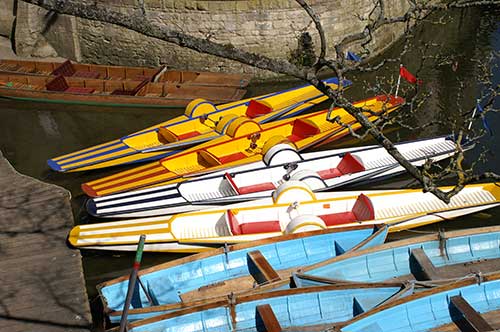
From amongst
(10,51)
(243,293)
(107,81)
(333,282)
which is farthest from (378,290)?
(10,51)

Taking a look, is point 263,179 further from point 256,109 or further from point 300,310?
point 300,310

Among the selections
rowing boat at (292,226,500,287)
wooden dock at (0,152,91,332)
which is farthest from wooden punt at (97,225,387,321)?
wooden dock at (0,152,91,332)

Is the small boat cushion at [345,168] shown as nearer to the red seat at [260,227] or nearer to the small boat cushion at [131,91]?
the red seat at [260,227]

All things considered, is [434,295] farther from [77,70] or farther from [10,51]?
[10,51]

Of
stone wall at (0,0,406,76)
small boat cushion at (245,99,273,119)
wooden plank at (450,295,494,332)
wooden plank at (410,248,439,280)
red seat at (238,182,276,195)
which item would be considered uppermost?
stone wall at (0,0,406,76)

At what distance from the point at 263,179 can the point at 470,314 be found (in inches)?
182

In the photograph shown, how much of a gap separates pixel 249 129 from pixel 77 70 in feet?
19.4

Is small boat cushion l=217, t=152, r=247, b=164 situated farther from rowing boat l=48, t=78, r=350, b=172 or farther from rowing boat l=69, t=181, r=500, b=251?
rowing boat l=69, t=181, r=500, b=251

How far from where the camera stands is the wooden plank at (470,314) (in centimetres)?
618

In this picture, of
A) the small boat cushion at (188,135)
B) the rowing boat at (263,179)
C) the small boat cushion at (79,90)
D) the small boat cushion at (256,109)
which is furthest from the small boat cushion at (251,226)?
the small boat cushion at (79,90)

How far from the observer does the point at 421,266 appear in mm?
7352

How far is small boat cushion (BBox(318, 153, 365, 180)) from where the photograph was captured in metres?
10.3

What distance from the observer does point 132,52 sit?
16.3 metres

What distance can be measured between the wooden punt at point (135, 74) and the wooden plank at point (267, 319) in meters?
8.49
